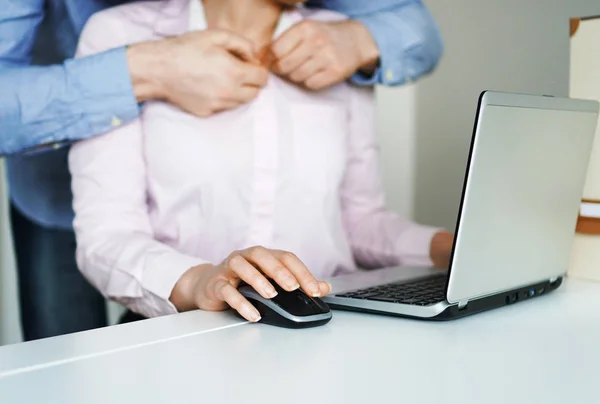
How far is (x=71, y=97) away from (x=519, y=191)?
0.65m

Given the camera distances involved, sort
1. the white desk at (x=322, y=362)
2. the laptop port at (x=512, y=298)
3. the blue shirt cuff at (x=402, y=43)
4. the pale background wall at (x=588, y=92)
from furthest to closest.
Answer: the blue shirt cuff at (x=402, y=43) < the pale background wall at (x=588, y=92) < the laptop port at (x=512, y=298) < the white desk at (x=322, y=362)

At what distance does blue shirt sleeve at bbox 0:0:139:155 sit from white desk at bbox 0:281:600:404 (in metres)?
0.40

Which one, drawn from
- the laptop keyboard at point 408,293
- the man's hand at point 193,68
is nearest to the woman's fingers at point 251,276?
the laptop keyboard at point 408,293

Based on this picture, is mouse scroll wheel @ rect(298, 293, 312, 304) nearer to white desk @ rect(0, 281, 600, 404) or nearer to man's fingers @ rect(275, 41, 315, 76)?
white desk @ rect(0, 281, 600, 404)

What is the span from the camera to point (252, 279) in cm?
71

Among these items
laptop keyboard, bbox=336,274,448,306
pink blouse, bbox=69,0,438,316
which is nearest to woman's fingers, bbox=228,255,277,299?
laptop keyboard, bbox=336,274,448,306

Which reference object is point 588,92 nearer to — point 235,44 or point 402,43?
point 402,43

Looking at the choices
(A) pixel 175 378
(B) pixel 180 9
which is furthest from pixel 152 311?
(B) pixel 180 9

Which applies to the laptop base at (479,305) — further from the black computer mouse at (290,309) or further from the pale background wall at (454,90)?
the pale background wall at (454,90)

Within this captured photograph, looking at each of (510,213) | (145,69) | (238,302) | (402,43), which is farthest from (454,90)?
(238,302)

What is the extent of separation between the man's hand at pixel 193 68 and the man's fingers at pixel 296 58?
2.5 inches

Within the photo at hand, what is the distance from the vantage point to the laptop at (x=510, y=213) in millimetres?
648

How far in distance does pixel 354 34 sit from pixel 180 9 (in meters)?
0.29

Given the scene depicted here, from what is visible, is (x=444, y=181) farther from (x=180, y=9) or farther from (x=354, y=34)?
(x=180, y=9)
